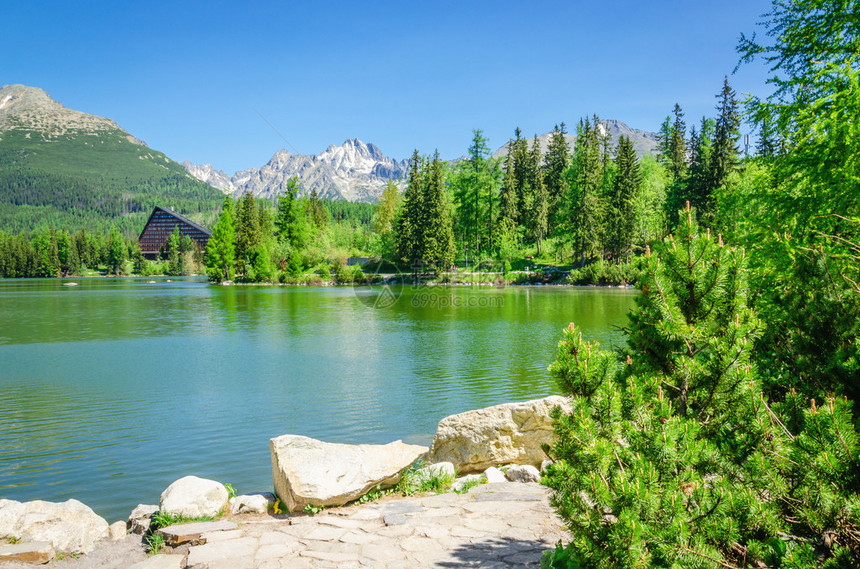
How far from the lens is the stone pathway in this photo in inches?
184

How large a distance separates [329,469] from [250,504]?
45.2 inches

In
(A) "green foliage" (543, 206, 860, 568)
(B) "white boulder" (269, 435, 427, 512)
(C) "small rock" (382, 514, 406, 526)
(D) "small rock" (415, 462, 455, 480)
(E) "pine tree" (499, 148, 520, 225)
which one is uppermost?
(E) "pine tree" (499, 148, 520, 225)

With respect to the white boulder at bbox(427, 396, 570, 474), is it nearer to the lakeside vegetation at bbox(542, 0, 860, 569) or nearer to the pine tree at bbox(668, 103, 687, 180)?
the lakeside vegetation at bbox(542, 0, 860, 569)

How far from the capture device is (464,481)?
7168 mm

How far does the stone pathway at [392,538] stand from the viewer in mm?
4664

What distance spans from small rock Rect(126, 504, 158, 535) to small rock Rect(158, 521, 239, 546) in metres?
0.51

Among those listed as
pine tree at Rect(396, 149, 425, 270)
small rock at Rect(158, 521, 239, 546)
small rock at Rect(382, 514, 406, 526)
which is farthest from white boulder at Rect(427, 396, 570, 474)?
pine tree at Rect(396, 149, 425, 270)

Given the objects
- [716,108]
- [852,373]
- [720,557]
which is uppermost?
[716,108]

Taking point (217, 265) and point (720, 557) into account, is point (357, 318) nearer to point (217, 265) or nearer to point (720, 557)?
point (720, 557)

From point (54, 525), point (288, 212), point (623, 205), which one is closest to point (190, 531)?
point (54, 525)

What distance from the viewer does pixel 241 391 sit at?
14.9 m

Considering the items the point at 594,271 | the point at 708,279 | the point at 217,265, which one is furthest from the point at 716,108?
the point at 217,265

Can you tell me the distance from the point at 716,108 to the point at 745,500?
2460 inches

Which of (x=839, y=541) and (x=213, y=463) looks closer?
(x=839, y=541)
